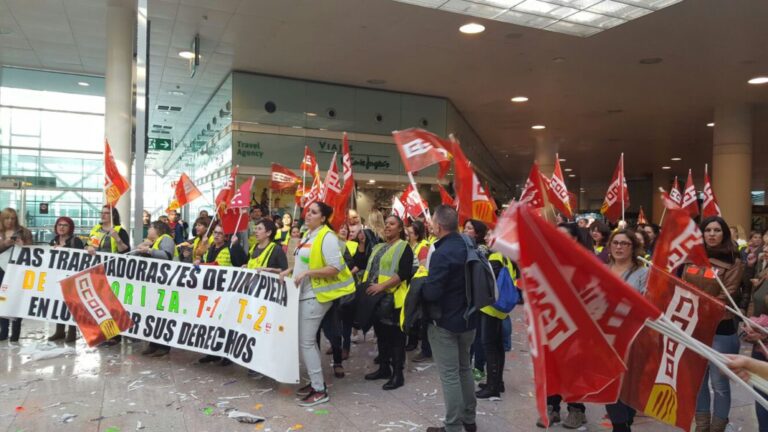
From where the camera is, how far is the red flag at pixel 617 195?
29.3 feet

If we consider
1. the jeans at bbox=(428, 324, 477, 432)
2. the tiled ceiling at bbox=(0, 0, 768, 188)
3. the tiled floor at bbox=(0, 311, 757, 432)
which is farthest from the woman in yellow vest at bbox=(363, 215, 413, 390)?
the tiled ceiling at bbox=(0, 0, 768, 188)

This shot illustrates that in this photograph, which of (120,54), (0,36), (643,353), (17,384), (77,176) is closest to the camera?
(643,353)

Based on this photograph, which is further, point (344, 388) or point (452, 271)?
point (344, 388)

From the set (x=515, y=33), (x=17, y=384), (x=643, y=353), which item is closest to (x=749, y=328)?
(x=643, y=353)

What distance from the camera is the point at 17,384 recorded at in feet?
18.2

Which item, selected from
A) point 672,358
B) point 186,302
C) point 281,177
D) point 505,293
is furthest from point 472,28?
point 672,358

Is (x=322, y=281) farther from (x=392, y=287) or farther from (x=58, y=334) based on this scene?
(x=58, y=334)

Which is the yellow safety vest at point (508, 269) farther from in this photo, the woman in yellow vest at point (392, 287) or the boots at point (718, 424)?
the boots at point (718, 424)

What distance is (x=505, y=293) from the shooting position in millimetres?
5293

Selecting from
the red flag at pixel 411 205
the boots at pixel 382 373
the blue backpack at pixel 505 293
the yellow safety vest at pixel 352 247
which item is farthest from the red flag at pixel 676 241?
the red flag at pixel 411 205

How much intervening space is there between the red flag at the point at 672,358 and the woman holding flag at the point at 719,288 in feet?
3.26

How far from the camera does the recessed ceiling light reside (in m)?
10.7

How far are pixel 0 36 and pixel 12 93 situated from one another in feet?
14.5

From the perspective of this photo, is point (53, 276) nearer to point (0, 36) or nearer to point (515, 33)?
point (0, 36)
